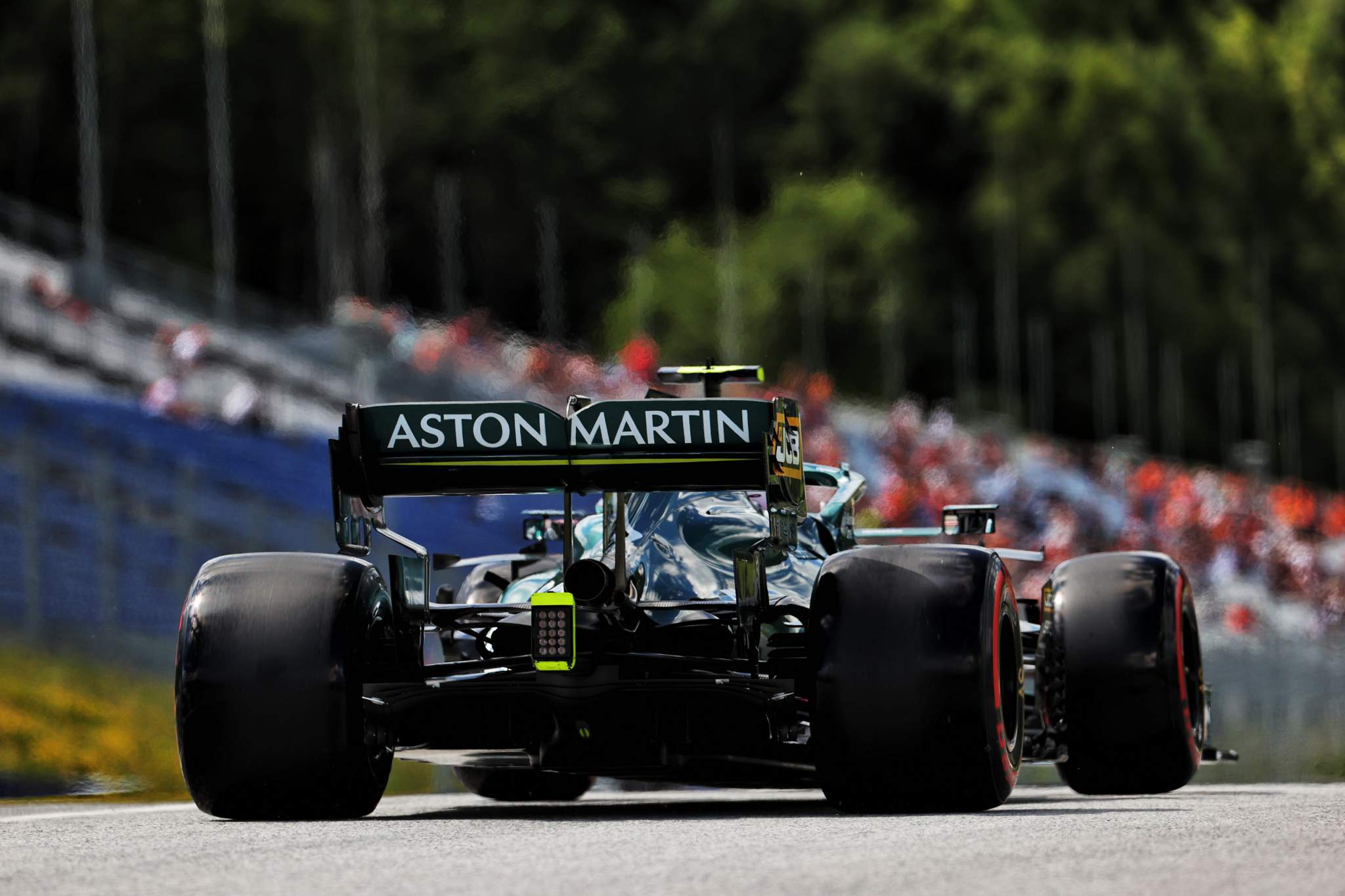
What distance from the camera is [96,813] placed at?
1055cm

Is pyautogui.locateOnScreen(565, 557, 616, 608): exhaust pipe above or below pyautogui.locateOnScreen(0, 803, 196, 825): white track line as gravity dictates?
above

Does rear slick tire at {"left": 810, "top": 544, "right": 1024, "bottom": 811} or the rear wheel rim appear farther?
the rear wheel rim

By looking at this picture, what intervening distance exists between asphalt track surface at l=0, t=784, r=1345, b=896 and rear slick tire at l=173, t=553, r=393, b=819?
182 millimetres

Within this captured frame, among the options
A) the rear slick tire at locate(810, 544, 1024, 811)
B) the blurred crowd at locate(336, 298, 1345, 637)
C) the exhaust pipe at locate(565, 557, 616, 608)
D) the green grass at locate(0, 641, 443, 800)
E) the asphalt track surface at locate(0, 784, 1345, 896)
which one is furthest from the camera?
the blurred crowd at locate(336, 298, 1345, 637)

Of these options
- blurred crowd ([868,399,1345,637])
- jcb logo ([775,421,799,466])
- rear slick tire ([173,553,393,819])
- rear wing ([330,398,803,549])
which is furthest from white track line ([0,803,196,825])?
blurred crowd ([868,399,1345,637])

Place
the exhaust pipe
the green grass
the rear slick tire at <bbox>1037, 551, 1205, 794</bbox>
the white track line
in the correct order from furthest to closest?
the green grass
the rear slick tire at <bbox>1037, 551, 1205, 794</bbox>
the white track line
the exhaust pipe

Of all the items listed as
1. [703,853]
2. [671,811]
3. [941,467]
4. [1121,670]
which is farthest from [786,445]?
[941,467]

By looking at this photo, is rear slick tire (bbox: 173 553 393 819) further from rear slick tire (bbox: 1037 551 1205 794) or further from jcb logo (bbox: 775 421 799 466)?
rear slick tire (bbox: 1037 551 1205 794)

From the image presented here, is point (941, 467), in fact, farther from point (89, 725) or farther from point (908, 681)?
point (908, 681)

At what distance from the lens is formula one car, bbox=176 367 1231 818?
9023 millimetres

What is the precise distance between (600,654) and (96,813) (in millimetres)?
2513

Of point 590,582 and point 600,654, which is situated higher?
point 590,582

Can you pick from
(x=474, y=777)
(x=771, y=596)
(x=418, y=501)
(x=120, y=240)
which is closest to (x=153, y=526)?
(x=418, y=501)

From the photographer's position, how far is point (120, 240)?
50.7 m
